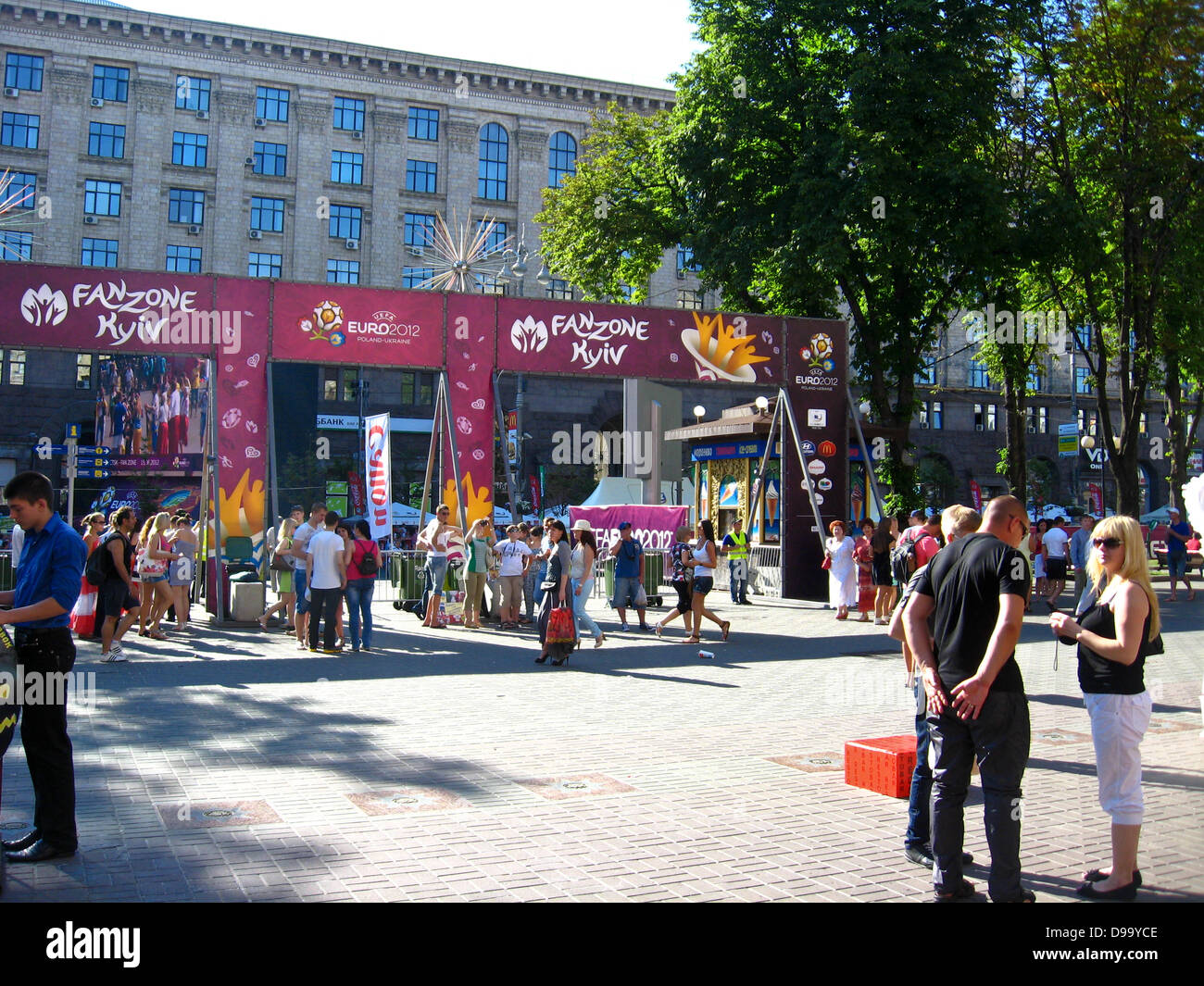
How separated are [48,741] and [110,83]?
169 ft

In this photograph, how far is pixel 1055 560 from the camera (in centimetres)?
2286

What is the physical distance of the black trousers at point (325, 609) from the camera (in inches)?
585

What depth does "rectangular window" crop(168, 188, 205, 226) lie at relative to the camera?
50094 mm

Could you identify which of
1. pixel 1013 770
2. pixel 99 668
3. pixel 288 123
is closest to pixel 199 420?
pixel 288 123

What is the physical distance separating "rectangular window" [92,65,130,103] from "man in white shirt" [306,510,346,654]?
141 feet

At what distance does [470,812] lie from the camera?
6695 mm

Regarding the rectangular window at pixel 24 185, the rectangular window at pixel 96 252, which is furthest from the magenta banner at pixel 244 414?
the rectangular window at pixel 24 185

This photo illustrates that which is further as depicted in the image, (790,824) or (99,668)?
(99,668)

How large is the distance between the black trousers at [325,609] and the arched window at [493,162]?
43.4 m

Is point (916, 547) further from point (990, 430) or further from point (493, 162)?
point (990, 430)

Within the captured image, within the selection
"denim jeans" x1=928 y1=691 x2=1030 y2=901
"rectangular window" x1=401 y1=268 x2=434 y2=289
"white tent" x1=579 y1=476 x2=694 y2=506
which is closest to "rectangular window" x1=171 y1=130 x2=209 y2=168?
"rectangular window" x1=401 y1=268 x2=434 y2=289

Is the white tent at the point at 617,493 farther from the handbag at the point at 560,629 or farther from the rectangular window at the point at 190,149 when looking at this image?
the rectangular window at the point at 190,149
